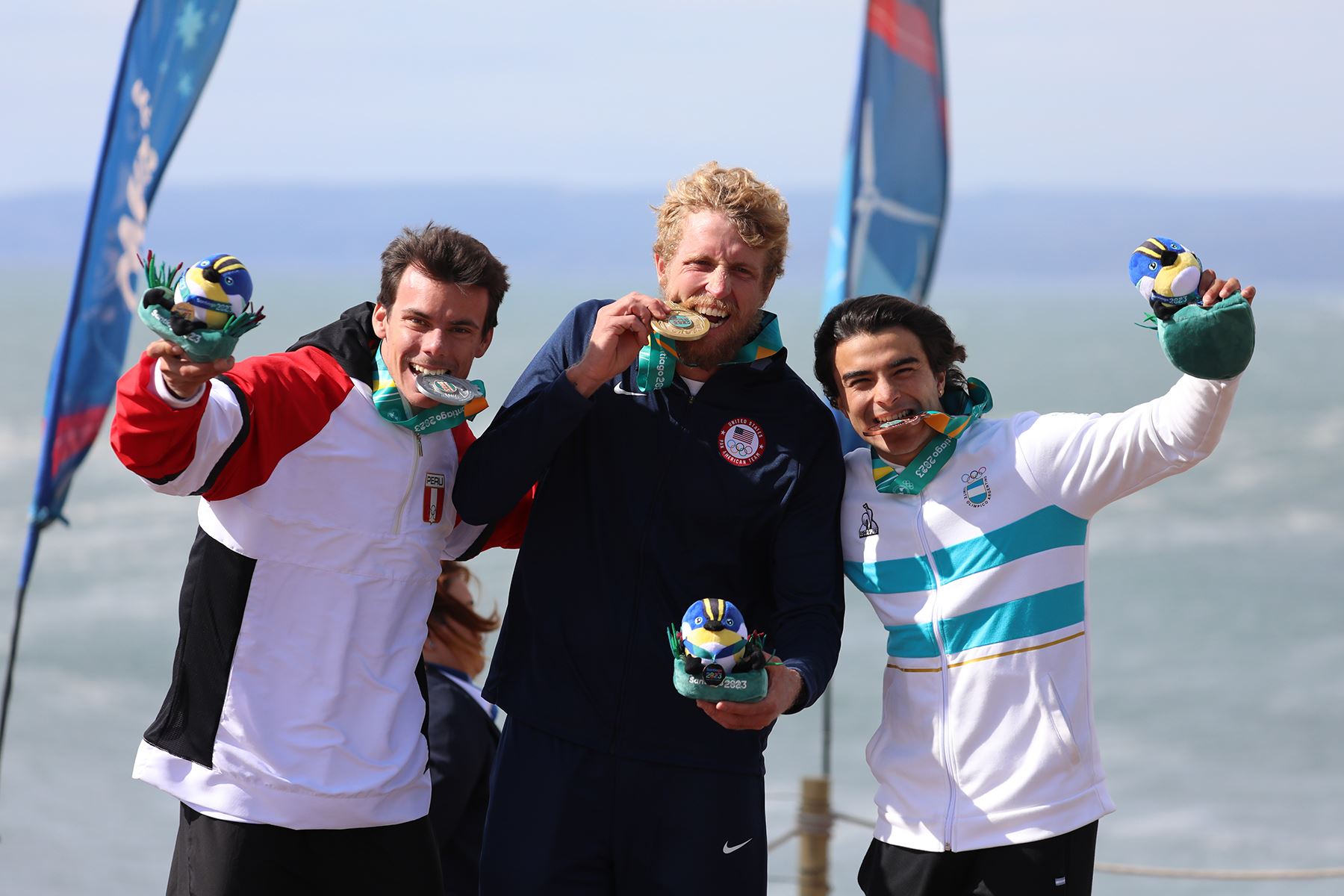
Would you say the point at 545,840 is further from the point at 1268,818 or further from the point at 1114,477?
the point at 1268,818

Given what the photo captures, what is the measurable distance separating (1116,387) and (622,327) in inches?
1755

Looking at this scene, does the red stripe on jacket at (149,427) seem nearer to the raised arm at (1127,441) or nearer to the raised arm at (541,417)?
the raised arm at (541,417)

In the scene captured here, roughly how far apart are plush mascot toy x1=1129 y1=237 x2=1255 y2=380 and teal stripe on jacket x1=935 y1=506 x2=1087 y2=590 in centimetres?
40

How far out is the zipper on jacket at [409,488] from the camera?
112 inches

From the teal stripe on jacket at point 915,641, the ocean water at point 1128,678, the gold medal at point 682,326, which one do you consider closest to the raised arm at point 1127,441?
the teal stripe on jacket at point 915,641

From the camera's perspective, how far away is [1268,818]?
13406 mm

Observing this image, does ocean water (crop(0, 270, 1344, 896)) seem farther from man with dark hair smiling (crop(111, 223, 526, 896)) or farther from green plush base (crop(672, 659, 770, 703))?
man with dark hair smiling (crop(111, 223, 526, 896))

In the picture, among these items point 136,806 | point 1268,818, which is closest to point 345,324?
point 136,806

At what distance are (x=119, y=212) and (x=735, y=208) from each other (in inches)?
83.7

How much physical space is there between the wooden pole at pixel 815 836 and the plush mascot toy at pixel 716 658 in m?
2.65

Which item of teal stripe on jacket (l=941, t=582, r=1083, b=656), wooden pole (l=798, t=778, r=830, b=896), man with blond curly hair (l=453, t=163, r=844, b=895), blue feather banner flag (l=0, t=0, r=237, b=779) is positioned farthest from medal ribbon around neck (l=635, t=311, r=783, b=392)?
wooden pole (l=798, t=778, r=830, b=896)

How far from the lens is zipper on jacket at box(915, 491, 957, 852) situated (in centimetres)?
277

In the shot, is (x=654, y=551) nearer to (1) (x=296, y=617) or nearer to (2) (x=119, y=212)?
(1) (x=296, y=617)

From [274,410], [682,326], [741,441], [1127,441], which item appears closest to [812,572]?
[741,441]
